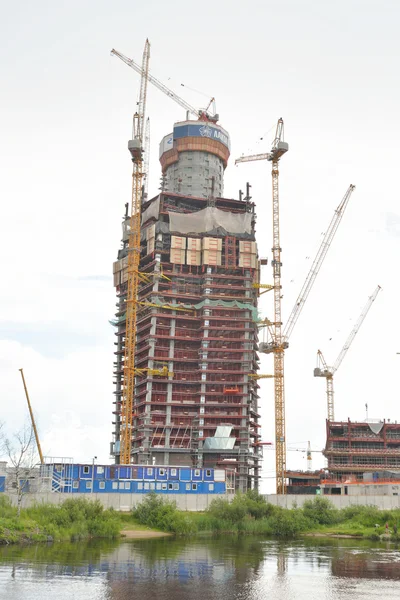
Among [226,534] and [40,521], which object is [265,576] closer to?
[40,521]

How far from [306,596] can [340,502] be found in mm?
93714

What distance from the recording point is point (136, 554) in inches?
3396

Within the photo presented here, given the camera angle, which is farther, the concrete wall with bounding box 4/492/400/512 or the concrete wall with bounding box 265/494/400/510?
the concrete wall with bounding box 265/494/400/510

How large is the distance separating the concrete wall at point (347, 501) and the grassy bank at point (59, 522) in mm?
45568

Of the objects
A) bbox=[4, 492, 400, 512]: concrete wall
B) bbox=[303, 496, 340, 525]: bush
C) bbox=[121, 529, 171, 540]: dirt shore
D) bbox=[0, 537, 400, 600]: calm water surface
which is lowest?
bbox=[0, 537, 400, 600]: calm water surface

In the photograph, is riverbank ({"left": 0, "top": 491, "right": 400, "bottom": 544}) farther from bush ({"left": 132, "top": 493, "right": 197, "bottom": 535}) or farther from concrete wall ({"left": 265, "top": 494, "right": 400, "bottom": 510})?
concrete wall ({"left": 265, "top": 494, "right": 400, "bottom": 510})

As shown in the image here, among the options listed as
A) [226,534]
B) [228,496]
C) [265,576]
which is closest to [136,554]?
[265,576]

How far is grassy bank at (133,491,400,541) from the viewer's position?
119750 millimetres

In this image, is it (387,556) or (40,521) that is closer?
(387,556)

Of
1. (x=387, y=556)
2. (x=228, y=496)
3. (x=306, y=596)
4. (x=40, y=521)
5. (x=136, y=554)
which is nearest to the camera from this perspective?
(x=306, y=596)

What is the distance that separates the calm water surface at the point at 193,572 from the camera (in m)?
60.3

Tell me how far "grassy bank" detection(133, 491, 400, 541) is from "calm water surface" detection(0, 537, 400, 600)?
1760 cm

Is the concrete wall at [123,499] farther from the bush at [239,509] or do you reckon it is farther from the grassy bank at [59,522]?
the grassy bank at [59,522]

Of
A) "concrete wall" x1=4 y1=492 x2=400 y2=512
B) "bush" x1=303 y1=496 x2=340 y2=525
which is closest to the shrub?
"bush" x1=303 y1=496 x2=340 y2=525
